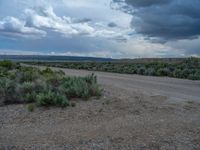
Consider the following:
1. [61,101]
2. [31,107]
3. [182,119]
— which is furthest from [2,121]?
[182,119]

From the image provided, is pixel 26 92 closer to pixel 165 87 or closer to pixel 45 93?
pixel 45 93

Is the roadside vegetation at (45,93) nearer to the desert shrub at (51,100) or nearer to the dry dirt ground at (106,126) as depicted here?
the desert shrub at (51,100)

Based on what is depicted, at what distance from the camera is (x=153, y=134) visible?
9.38 meters

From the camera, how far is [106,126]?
404 inches

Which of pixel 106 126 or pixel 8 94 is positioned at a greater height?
pixel 8 94

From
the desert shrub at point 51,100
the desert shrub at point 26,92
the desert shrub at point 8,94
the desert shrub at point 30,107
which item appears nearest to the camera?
the desert shrub at point 30,107

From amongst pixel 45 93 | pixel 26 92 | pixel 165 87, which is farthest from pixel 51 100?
pixel 165 87

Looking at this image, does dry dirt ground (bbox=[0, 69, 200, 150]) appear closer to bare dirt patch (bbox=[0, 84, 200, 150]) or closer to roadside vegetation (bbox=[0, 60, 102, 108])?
bare dirt patch (bbox=[0, 84, 200, 150])

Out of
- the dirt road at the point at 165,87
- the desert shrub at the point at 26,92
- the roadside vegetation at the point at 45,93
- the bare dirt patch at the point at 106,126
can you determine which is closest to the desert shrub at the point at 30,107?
the roadside vegetation at the point at 45,93

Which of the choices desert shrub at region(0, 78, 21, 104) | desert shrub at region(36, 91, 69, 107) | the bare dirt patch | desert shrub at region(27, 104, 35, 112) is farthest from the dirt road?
Answer: desert shrub at region(0, 78, 21, 104)

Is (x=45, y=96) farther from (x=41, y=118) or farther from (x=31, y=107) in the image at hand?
A: (x=41, y=118)

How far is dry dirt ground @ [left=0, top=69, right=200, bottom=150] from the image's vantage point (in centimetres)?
855

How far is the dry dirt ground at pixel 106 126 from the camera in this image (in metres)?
8.55

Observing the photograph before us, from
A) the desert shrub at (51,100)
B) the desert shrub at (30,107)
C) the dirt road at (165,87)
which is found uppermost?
the desert shrub at (51,100)
